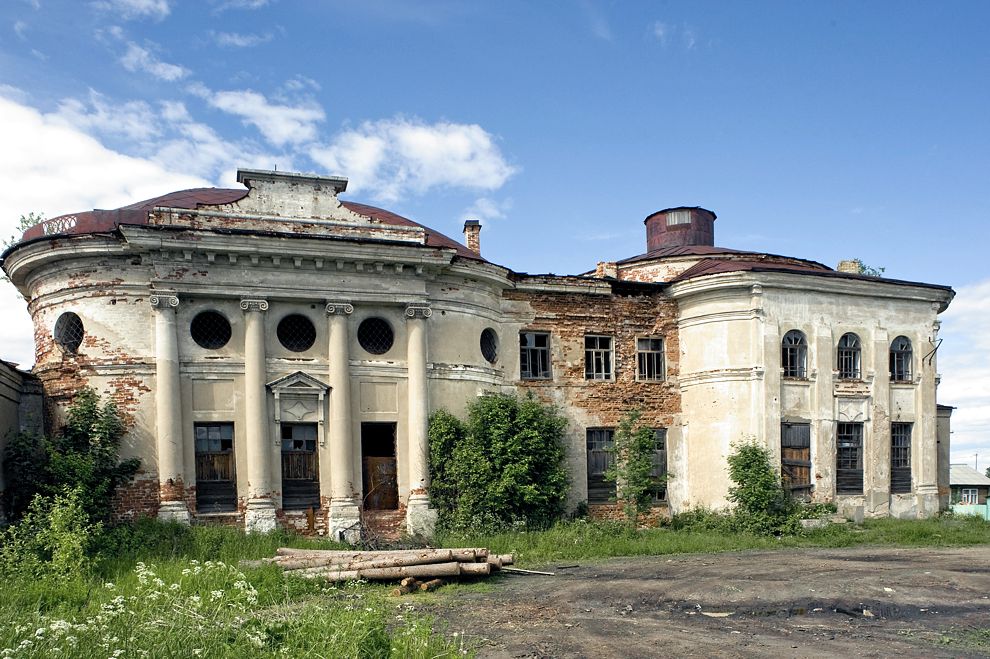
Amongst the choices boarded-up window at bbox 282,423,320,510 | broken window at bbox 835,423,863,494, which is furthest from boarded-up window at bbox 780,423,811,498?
boarded-up window at bbox 282,423,320,510

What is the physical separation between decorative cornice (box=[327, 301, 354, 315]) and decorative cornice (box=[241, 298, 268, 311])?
134 cm

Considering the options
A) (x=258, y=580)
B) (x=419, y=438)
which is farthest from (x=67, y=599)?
(x=419, y=438)

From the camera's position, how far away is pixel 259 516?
1631cm

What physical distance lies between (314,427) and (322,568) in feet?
16.8

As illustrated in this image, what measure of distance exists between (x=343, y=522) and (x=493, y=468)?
11.4ft

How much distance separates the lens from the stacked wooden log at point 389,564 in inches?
496

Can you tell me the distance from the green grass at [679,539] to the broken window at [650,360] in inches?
162

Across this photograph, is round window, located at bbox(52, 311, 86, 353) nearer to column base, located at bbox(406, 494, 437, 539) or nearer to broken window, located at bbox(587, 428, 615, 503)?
column base, located at bbox(406, 494, 437, 539)

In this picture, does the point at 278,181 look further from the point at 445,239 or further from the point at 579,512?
the point at 579,512

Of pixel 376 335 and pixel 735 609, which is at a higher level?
pixel 376 335

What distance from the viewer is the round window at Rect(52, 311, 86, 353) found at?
16750mm

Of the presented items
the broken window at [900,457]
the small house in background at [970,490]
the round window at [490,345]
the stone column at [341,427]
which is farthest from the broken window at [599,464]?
the small house in background at [970,490]

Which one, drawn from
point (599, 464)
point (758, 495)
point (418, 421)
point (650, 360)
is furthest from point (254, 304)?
point (758, 495)

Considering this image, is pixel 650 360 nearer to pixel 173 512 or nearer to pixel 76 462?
pixel 173 512
